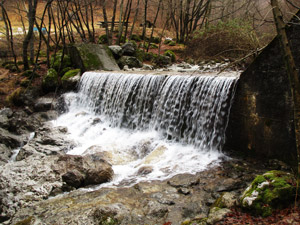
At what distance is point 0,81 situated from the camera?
11.8 meters

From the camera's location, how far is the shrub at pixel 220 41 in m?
13.6

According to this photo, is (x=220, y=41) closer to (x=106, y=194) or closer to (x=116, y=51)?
(x=116, y=51)

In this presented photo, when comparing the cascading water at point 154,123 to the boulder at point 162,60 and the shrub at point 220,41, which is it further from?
the shrub at point 220,41

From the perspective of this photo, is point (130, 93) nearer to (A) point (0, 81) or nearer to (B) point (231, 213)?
(B) point (231, 213)

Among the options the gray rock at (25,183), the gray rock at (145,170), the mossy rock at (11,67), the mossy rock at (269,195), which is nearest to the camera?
the mossy rock at (269,195)

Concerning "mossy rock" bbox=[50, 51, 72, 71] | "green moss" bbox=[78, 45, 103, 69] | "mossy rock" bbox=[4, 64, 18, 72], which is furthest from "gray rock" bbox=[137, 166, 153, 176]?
"mossy rock" bbox=[4, 64, 18, 72]

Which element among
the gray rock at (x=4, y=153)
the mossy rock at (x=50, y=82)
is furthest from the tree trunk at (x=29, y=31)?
the gray rock at (x=4, y=153)

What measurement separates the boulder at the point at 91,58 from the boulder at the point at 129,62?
0.61 meters

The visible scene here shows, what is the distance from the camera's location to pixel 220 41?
49.4 feet

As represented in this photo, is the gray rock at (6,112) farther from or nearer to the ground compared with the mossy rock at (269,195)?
nearer to the ground

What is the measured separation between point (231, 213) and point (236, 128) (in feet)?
10.8

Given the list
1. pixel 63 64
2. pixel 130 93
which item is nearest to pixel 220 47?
pixel 130 93

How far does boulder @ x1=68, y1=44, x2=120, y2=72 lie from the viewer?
12414mm

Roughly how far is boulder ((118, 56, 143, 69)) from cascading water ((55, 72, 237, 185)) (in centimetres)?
384
